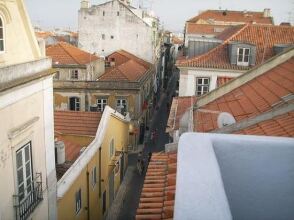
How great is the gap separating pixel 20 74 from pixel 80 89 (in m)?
24.0

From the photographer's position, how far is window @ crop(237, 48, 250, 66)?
74.8 ft

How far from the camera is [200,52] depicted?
993 inches

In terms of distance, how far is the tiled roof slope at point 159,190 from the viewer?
19.0 ft

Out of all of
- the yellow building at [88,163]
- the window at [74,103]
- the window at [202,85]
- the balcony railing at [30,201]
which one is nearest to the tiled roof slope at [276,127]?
the balcony railing at [30,201]

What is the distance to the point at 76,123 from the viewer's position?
64.1 feet

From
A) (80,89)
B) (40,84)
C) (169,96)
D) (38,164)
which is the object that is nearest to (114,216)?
(38,164)

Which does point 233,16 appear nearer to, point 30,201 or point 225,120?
point 225,120

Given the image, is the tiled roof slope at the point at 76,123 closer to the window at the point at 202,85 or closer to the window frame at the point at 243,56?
the window at the point at 202,85

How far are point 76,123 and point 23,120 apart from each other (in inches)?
407

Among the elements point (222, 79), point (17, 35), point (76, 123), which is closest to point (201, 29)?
point (222, 79)

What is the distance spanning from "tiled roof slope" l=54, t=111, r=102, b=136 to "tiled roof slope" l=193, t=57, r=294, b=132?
7149mm

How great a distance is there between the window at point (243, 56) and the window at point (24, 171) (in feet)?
55.3

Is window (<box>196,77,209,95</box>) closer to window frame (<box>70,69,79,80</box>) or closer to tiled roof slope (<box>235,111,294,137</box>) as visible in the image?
tiled roof slope (<box>235,111,294,137</box>)

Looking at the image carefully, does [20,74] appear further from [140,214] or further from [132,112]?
[132,112]
